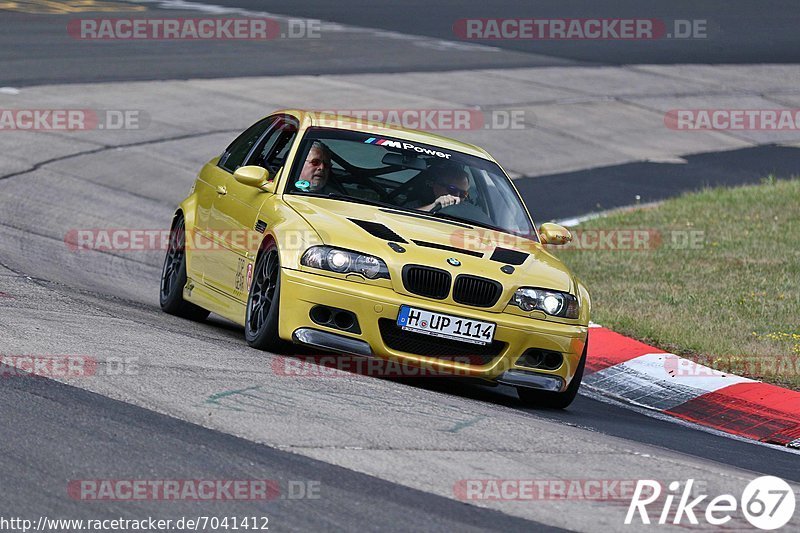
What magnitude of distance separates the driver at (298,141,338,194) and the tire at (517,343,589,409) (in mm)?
1781

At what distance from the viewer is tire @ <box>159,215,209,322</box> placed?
10117 mm

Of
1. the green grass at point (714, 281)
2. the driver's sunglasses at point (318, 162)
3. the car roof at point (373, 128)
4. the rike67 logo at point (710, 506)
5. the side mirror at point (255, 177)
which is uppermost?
the car roof at point (373, 128)

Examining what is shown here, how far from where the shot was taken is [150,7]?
96.9 feet

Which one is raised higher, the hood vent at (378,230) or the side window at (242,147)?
the side window at (242,147)

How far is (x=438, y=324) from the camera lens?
786 centimetres

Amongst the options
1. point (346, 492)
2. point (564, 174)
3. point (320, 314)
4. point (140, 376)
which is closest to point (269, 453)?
point (346, 492)

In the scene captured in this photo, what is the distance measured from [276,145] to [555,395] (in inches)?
104

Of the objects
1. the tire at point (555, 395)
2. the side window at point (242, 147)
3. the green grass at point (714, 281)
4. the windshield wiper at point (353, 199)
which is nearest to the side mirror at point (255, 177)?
the windshield wiper at point (353, 199)

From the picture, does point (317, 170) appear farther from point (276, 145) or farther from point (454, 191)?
point (454, 191)

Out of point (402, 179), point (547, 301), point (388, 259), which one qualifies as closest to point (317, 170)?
point (402, 179)

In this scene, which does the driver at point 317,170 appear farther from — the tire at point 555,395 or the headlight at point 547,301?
the tire at point 555,395

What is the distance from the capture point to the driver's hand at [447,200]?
9062 mm

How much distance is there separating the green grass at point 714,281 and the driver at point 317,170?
10.8ft

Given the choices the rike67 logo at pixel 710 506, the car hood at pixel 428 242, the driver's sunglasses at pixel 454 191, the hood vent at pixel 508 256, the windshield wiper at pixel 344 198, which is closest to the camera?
the rike67 logo at pixel 710 506
